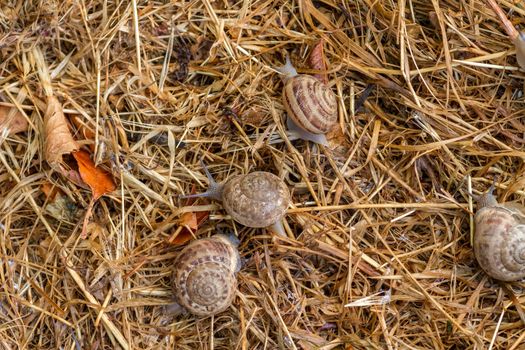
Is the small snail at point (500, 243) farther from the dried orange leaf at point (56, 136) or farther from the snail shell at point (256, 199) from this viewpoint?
the dried orange leaf at point (56, 136)

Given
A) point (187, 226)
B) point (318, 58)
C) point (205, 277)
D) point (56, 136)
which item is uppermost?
point (318, 58)

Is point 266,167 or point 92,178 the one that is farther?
point 266,167

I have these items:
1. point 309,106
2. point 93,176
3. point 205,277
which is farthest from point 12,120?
point 309,106

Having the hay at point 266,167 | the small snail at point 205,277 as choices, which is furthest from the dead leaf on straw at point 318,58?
the small snail at point 205,277

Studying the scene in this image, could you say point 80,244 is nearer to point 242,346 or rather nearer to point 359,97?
point 242,346

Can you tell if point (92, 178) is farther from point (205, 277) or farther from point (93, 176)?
point (205, 277)

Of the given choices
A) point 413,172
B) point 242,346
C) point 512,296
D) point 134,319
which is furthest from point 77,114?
point 512,296
